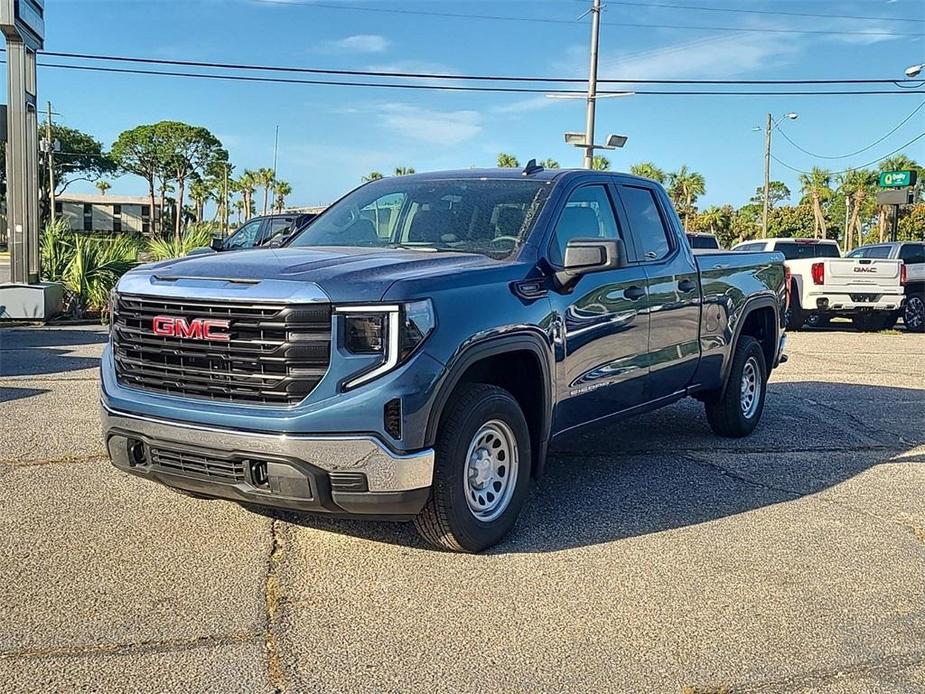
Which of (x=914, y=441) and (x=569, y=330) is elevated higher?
(x=569, y=330)

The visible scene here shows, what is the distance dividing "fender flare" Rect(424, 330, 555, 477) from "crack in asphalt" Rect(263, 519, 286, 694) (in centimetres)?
94

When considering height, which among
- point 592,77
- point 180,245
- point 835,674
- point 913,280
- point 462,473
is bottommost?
point 835,674

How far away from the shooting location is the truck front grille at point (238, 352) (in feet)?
12.6

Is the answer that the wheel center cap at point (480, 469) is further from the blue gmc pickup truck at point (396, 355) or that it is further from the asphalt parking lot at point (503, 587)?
the asphalt parking lot at point (503, 587)

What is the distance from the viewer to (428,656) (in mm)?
3402

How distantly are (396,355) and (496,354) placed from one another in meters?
0.64

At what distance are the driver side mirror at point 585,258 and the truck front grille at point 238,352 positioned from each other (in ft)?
4.82

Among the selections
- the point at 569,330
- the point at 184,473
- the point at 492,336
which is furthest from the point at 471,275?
the point at 184,473

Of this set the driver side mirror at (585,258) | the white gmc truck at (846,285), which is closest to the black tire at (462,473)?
the driver side mirror at (585,258)

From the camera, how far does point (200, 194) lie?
314 ft

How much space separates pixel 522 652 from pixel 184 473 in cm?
171

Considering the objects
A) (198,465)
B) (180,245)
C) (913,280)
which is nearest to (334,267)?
(198,465)

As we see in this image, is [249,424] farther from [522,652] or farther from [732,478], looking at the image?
[732,478]

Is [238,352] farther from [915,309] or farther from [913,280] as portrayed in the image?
[913,280]
